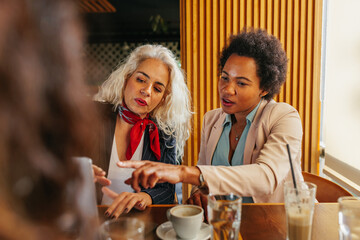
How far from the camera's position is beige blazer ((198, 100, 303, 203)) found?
1.42 meters

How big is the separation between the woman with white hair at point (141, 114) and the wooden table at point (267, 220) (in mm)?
464

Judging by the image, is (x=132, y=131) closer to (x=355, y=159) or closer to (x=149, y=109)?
(x=149, y=109)

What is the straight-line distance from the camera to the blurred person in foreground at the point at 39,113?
172 millimetres

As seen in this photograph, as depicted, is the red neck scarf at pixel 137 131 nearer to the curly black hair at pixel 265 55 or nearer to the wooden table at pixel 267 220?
the wooden table at pixel 267 220

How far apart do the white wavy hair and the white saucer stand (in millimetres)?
1049

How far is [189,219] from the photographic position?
957mm

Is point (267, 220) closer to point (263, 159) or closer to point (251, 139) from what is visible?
point (263, 159)

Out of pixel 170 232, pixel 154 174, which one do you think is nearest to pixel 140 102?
pixel 154 174

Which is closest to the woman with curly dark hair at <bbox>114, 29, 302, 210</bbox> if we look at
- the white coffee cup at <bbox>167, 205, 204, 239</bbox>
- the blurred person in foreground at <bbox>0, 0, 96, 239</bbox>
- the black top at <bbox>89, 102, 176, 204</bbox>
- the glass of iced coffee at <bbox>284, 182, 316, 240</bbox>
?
the black top at <bbox>89, 102, 176, 204</bbox>

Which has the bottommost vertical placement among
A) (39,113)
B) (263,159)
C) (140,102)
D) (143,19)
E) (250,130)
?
(263,159)

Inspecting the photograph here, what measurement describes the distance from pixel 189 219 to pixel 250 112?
110cm

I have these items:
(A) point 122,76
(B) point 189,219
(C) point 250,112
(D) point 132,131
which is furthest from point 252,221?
(A) point 122,76

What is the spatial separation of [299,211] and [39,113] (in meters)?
0.92

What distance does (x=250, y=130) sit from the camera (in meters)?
1.82
